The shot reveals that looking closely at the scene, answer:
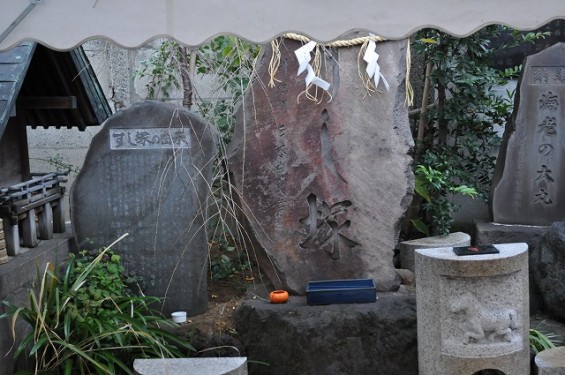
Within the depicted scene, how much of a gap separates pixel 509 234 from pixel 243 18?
430 centimetres

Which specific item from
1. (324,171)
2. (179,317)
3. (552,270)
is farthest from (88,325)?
(552,270)

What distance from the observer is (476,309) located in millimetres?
5164

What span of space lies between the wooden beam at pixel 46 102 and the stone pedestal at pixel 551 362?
12.6ft

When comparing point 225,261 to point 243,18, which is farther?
point 225,261

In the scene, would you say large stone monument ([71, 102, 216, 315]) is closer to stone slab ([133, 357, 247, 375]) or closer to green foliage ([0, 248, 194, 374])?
green foliage ([0, 248, 194, 374])

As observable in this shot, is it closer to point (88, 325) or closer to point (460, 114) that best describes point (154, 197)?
point (88, 325)

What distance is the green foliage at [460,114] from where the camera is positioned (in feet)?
25.8

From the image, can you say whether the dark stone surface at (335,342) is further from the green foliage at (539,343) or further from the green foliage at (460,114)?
the green foliage at (460,114)

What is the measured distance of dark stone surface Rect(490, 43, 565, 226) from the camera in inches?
279

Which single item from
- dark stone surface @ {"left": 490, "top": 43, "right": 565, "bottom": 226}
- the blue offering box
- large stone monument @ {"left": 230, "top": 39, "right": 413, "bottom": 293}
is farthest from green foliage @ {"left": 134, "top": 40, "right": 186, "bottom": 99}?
dark stone surface @ {"left": 490, "top": 43, "right": 565, "bottom": 226}

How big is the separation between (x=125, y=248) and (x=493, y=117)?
4.25m

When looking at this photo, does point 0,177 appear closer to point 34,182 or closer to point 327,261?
point 34,182

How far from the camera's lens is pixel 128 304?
5836 millimetres

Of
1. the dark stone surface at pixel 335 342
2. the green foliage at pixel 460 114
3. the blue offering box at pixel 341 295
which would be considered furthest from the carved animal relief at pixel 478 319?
the green foliage at pixel 460 114
